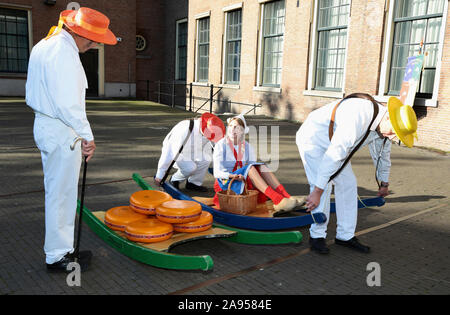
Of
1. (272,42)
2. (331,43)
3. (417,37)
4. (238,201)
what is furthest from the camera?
(272,42)

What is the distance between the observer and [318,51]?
45.5 feet

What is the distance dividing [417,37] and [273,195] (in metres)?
8.45

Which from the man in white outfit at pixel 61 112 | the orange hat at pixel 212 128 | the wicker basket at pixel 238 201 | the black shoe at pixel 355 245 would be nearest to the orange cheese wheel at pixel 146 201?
the wicker basket at pixel 238 201

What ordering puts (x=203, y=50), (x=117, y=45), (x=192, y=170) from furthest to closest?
1. (x=117, y=45)
2. (x=203, y=50)
3. (x=192, y=170)

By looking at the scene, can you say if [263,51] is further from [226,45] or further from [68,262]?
[68,262]

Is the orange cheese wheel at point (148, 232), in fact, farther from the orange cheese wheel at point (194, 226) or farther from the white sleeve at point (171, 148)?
the white sleeve at point (171, 148)

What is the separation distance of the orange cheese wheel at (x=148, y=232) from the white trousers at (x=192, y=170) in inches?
82.4

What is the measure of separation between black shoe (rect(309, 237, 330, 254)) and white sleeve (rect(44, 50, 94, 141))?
2.32 metres

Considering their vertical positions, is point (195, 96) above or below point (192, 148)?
above

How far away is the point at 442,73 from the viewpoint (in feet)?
31.8

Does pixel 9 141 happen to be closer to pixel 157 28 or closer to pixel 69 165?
pixel 69 165

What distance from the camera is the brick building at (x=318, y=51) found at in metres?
10.1

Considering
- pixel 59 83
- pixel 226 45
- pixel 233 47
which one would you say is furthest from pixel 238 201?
pixel 226 45

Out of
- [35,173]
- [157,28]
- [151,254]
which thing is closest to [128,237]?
[151,254]
